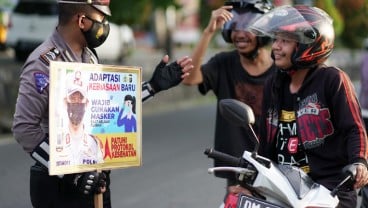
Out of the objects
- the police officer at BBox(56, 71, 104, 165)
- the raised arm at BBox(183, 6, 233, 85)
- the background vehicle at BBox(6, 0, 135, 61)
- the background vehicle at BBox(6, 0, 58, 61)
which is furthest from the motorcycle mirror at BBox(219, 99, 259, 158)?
the background vehicle at BBox(6, 0, 58, 61)

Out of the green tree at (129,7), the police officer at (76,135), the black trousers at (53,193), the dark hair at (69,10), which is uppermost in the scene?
the green tree at (129,7)

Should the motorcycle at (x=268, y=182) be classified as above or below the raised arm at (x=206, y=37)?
below

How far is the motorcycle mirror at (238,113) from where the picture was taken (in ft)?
10.6

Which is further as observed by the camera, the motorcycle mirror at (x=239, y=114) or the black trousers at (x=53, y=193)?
the black trousers at (x=53, y=193)

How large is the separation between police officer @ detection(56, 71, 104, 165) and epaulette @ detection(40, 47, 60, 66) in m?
0.21

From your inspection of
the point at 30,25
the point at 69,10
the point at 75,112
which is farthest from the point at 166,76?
the point at 30,25

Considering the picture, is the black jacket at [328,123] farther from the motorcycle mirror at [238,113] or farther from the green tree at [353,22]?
the green tree at [353,22]

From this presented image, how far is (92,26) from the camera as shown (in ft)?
11.9

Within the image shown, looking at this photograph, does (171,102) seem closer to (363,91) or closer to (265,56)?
(363,91)

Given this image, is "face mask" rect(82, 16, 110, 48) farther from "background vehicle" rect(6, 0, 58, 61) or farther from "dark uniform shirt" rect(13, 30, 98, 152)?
"background vehicle" rect(6, 0, 58, 61)

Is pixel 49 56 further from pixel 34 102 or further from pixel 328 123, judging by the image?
pixel 328 123

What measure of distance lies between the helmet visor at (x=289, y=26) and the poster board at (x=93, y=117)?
2.33ft

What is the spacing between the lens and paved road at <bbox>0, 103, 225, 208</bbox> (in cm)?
763

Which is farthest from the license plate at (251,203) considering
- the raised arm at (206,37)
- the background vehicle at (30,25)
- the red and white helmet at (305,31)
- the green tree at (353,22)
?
the background vehicle at (30,25)
